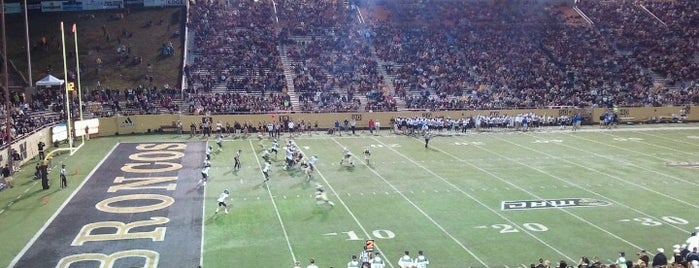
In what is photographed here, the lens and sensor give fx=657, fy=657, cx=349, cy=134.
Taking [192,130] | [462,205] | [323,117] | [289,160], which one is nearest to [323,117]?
[323,117]

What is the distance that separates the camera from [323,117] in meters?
43.4

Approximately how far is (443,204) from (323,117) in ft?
69.8

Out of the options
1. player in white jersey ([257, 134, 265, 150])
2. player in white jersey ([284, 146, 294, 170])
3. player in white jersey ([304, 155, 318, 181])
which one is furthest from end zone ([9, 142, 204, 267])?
player in white jersey ([257, 134, 265, 150])

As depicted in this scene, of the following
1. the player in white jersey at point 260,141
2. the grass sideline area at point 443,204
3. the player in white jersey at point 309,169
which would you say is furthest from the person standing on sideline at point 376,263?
the player in white jersey at point 260,141

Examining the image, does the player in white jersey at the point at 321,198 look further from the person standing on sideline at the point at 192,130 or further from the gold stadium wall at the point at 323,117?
the gold stadium wall at the point at 323,117

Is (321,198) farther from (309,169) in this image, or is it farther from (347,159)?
(347,159)

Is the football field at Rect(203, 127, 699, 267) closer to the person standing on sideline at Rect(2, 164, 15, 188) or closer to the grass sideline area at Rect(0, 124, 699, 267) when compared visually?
the grass sideline area at Rect(0, 124, 699, 267)

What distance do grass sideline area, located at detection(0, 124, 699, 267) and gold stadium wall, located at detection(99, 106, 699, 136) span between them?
4104mm

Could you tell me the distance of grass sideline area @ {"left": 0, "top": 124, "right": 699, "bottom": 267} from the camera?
59.8 ft

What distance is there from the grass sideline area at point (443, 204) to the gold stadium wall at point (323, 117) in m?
4.10

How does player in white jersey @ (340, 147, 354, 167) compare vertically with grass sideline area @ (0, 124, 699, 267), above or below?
above

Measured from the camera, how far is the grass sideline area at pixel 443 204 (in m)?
18.2

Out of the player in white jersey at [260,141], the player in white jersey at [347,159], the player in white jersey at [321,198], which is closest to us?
the player in white jersey at [321,198]

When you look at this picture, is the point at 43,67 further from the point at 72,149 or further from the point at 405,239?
the point at 405,239
